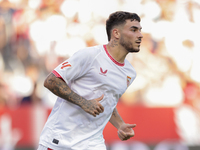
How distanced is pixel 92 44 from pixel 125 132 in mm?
6675

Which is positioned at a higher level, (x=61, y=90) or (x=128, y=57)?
(x=61, y=90)

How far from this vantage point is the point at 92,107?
2.98 metres

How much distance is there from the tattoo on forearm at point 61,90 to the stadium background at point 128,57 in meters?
4.67

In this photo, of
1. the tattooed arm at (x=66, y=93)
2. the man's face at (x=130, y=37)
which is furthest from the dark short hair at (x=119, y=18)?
the tattooed arm at (x=66, y=93)

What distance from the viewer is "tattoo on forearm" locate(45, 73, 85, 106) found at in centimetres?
302

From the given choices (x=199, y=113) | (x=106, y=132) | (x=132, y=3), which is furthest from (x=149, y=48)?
(x=106, y=132)

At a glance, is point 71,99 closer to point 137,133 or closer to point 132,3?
point 137,133

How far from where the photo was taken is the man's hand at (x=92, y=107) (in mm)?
2963

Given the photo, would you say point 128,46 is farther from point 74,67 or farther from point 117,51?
point 74,67

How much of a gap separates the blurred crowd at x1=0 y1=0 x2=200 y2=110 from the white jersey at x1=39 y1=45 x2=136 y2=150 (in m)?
5.31

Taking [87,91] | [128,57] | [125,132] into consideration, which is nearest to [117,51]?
[87,91]

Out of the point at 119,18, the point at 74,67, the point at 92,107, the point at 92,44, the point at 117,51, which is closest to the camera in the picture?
the point at 92,107

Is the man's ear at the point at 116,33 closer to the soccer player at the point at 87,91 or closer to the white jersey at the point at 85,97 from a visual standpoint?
the soccer player at the point at 87,91

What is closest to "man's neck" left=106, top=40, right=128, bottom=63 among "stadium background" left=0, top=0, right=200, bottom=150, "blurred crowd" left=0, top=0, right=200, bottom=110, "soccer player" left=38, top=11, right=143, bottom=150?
"soccer player" left=38, top=11, right=143, bottom=150
